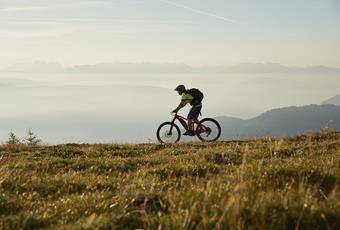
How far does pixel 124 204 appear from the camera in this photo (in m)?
7.75

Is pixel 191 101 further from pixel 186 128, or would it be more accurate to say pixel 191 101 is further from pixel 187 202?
pixel 187 202

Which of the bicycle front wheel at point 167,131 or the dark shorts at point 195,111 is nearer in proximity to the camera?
the dark shorts at point 195,111

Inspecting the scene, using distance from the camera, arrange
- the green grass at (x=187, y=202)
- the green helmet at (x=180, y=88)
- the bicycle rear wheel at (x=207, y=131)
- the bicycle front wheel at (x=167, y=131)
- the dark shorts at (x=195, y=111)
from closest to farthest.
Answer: the green grass at (x=187, y=202) → the green helmet at (x=180, y=88) → the dark shorts at (x=195, y=111) → the bicycle rear wheel at (x=207, y=131) → the bicycle front wheel at (x=167, y=131)

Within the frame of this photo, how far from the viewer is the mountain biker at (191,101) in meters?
28.1

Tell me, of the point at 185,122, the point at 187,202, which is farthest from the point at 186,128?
the point at 187,202

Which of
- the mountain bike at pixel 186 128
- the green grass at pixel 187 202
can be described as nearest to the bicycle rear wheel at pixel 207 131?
the mountain bike at pixel 186 128

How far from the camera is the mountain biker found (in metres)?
28.1

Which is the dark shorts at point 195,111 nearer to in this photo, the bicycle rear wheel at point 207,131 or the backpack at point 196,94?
the backpack at point 196,94

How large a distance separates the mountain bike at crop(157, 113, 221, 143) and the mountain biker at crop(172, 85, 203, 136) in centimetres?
34

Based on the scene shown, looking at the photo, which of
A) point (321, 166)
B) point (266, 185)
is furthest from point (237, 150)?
point (266, 185)

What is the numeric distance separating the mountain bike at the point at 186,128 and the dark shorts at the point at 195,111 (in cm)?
38

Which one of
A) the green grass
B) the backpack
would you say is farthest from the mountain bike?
the green grass

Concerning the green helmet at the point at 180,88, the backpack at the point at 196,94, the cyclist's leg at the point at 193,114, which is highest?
the green helmet at the point at 180,88

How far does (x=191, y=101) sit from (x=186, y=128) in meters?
1.81
